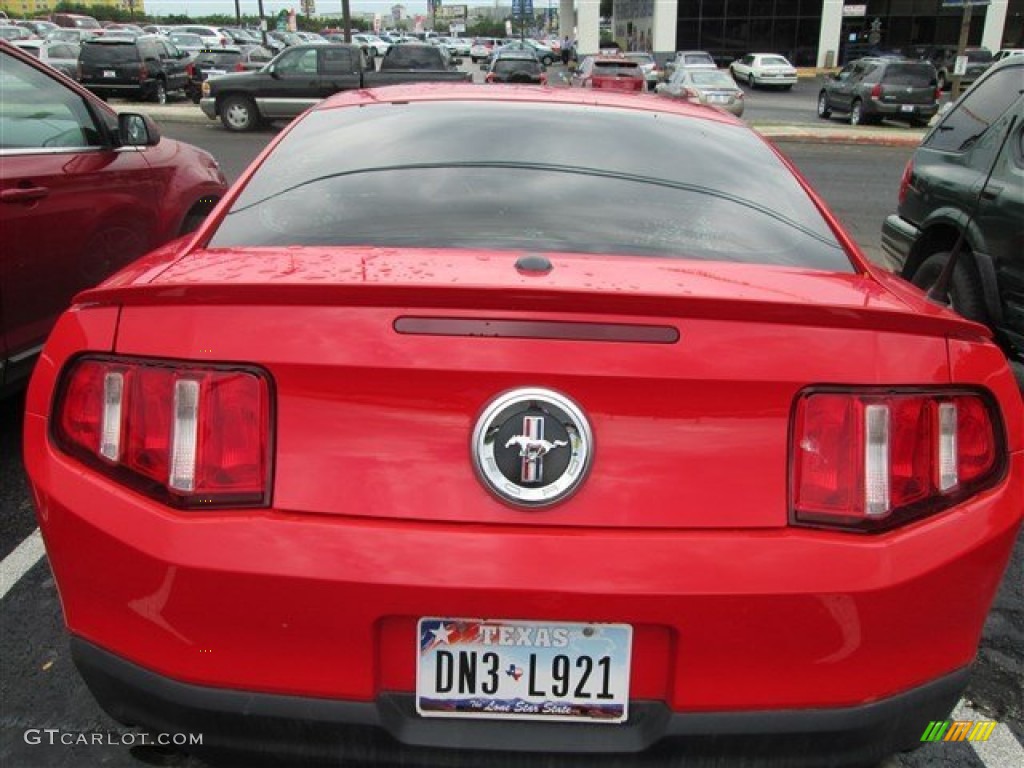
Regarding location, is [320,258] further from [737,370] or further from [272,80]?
[272,80]

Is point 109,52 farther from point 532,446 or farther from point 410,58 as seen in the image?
point 532,446

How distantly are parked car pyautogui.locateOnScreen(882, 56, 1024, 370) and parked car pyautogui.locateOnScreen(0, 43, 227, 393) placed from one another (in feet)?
14.1

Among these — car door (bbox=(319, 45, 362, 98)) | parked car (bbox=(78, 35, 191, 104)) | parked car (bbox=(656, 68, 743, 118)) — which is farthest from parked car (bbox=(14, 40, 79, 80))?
parked car (bbox=(656, 68, 743, 118))

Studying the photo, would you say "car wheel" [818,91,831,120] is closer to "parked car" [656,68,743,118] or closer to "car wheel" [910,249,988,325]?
"parked car" [656,68,743,118]

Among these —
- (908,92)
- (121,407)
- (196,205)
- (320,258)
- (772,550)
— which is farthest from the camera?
(908,92)

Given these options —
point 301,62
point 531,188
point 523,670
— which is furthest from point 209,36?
point 523,670

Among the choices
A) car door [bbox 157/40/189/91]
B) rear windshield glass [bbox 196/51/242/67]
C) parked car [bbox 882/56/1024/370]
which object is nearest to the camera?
parked car [bbox 882/56/1024/370]

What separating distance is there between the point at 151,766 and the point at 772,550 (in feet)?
5.64

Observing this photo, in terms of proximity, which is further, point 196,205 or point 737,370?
point 196,205

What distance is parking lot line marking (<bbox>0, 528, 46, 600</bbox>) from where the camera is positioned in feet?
10.6

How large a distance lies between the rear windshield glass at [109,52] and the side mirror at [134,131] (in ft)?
70.3

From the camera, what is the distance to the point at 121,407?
1.77m

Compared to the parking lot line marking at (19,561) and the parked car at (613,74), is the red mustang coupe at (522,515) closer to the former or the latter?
the parking lot line marking at (19,561)

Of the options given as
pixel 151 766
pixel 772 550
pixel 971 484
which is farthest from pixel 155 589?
pixel 971 484
